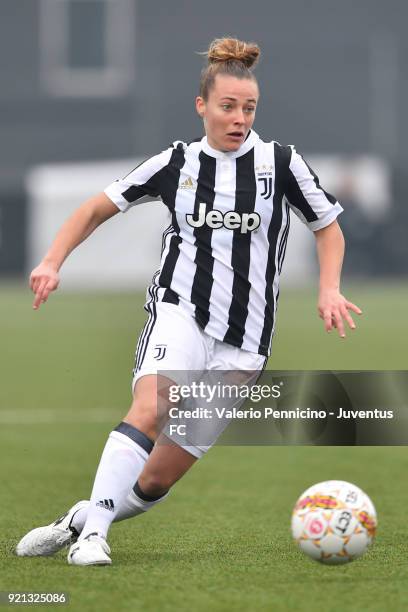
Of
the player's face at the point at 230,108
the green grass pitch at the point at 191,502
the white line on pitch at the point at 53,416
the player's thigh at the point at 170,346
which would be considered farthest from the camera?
the white line on pitch at the point at 53,416

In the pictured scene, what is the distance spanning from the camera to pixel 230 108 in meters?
5.35

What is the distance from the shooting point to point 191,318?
17.6 ft

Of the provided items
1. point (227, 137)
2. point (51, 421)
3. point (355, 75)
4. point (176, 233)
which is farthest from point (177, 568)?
point (355, 75)

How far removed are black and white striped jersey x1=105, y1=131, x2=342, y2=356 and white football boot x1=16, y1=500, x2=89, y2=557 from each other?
94 cm

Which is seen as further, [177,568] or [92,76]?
[92,76]

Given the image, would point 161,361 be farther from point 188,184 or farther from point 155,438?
point 188,184

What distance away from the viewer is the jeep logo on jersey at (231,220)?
5406mm

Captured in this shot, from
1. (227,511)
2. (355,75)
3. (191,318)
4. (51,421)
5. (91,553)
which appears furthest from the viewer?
(355,75)

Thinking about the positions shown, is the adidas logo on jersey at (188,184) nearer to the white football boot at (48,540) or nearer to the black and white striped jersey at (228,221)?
the black and white striped jersey at (228,221)

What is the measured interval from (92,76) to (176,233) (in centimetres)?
3328

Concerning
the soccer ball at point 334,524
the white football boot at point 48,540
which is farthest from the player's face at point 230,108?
the white football boot at point 48,540

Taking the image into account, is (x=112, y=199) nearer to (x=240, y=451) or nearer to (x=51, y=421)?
(x=240, y=451)

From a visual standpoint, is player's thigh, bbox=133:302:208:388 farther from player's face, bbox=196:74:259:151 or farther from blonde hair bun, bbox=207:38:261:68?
blonde hair bun, bbox=207:38:261:68

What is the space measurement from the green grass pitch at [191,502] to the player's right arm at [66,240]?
3.41ft
